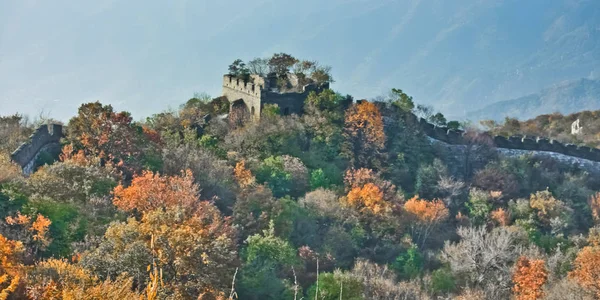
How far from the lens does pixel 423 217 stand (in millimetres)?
32094

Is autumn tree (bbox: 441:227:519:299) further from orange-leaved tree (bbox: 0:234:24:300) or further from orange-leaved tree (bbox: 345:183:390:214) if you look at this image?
orange-leaved tree (bbox: 0:234:24:300)

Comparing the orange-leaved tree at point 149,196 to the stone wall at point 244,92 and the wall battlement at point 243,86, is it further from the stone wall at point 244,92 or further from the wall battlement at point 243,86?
the wall battlement at point 243,86

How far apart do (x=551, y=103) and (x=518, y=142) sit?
396 ft

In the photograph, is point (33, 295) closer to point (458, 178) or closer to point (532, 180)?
point (458, 178)

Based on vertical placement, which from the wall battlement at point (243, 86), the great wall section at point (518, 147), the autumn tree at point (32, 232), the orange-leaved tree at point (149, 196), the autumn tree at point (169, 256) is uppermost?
the wall battlement at point (243, 86)

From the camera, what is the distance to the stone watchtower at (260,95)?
119 ft

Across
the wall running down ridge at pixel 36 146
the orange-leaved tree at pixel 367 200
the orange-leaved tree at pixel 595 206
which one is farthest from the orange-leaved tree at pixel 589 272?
the wall running down ridge at pixel 36 146

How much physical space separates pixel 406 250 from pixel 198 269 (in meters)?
14.2

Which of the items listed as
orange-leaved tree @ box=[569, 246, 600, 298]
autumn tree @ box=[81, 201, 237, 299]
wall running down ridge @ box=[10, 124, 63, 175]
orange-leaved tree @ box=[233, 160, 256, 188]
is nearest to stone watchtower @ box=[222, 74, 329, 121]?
orange-leaved tree @ box=[233, 160, 256, 188]

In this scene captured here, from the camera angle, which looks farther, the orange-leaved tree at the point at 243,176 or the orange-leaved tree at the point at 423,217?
the orange-leaved tree at the point at 423,217

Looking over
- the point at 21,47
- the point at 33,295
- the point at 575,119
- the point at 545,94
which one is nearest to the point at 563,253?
the point at 33,295

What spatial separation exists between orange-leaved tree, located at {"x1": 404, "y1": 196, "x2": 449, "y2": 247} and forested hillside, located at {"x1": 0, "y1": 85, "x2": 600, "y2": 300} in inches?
3.1

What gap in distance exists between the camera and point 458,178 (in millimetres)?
39406

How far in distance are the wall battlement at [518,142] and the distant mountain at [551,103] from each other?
352 feet
